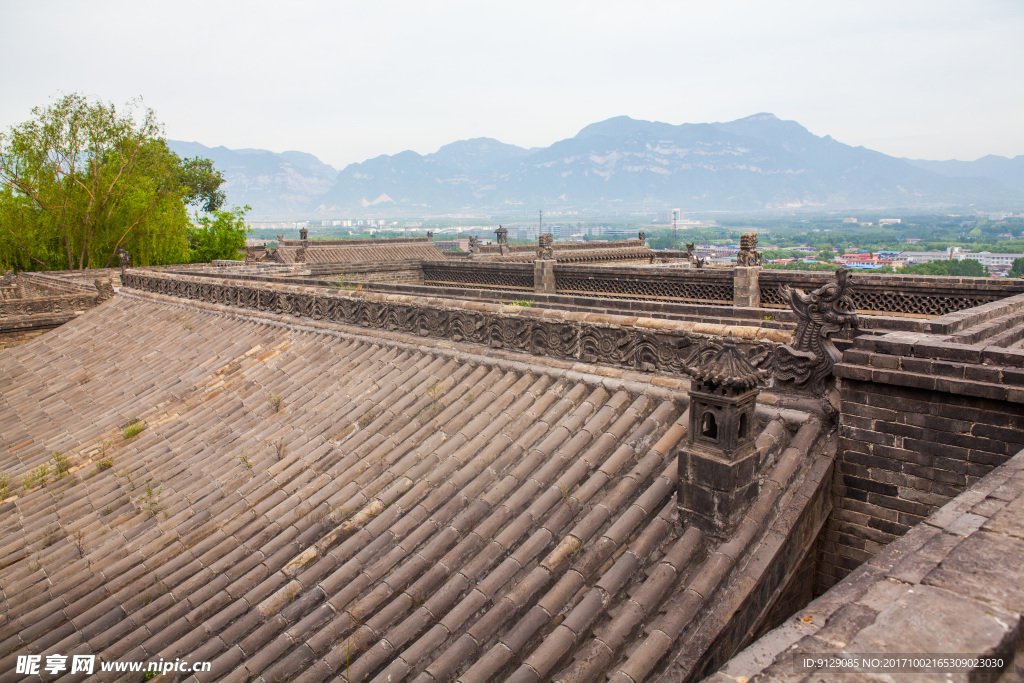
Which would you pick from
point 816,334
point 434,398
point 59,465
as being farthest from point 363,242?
point 816,334

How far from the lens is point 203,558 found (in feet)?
→ 19.8

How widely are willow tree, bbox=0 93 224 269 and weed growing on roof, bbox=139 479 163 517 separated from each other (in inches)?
1246

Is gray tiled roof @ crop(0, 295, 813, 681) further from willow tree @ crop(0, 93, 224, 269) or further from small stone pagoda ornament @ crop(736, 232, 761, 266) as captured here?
willow tree @ crop(0, 93, 224, 269)

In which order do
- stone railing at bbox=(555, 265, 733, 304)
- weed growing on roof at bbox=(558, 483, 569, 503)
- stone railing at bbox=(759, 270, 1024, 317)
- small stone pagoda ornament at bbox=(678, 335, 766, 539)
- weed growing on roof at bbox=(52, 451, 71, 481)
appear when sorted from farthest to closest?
stone railing at bbox=(555, 265, 733, 304), stone railing at bbox=(759, 270, 1024, 317), weed growing on roof at bbox=(52, 451, 71, 481), weed growing on roof at bbox=(558, 483, 569, 503), small stone pagoda ornament at bbox=(678, 335, 766, 539)

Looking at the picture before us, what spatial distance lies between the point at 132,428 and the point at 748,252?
617 inches

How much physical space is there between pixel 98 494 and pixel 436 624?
5729mm

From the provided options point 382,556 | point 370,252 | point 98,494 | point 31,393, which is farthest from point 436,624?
point 370,252

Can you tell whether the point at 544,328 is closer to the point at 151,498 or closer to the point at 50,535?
the point at 151,498

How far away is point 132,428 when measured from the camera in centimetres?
917

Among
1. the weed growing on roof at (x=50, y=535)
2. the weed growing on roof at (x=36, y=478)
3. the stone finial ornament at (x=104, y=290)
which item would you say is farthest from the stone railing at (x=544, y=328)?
the stone finial ornament at (x=104, y=290)

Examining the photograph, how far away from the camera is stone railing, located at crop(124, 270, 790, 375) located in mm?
5848

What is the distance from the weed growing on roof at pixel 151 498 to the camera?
701 centimetres

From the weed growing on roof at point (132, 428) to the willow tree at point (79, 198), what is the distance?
2930 centimetres

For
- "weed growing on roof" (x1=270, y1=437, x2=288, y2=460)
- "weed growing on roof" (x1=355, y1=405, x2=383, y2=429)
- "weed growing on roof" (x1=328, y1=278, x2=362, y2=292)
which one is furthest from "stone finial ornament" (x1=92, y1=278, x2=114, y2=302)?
"weed growing on roof" (x1=355, y1=405, x2=383, y2=429)
